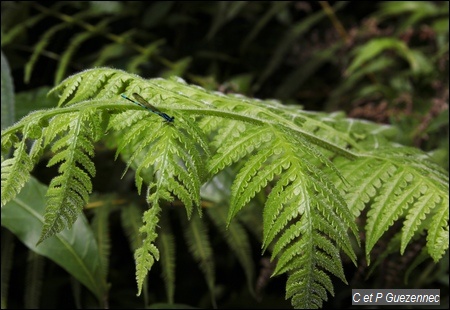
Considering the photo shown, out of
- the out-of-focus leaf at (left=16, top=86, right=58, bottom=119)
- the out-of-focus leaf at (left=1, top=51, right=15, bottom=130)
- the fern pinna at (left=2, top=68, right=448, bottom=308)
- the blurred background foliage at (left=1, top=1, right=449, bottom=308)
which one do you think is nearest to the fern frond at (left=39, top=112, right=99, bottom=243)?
the fern pinna at (left=2, top=68, right=448, bottom=308)

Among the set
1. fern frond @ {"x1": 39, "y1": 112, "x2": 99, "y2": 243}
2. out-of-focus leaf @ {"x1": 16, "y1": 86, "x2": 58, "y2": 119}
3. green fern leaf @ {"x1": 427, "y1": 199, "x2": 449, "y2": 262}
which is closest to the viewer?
fern frond @ {"x1": 39, "y1": 112, "x2": 99, "y2": 243}

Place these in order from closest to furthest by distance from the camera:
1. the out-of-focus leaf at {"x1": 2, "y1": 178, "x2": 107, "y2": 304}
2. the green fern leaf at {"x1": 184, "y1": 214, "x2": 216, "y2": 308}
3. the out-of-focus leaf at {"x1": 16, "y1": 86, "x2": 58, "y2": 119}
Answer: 1. the out-of-focus leaf at {"x1": 2, "y1": 178, "x2": 107, "y2": 304}
2. the green fern leaf at {"x1": 184, "y1": 214, "x2": 216, "y2": 308}
3. the out-of-focus leaf at {"x1": 16, "y1": 86, "x2": 58, "y2": 119}

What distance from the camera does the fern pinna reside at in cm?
89

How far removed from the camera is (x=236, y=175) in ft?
3.36

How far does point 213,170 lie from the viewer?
0.97 m

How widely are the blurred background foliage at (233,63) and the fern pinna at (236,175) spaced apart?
61 centimetres

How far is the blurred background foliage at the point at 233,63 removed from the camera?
195 cm

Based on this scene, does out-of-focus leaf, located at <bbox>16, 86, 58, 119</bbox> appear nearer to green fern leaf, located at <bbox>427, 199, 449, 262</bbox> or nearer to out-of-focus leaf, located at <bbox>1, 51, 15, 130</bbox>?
out-of-focus leaf, located at <bbox>1, 51, 15, 130</bbox>

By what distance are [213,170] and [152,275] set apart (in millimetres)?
1266

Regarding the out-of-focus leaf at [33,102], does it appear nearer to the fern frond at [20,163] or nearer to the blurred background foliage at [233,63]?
the blurred background foliage at [233,63]

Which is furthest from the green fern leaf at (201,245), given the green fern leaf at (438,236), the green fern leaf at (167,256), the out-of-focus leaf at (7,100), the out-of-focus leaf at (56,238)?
the green fern leaf at (438,236)

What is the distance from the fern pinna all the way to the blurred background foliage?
607 mm

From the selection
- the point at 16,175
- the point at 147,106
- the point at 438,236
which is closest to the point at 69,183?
the point at 16,175

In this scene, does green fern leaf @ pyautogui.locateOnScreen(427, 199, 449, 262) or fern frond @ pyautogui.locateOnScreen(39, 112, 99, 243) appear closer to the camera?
fern frond @ pyautogui.locateOnScreen(39, 112, 99, 243)
